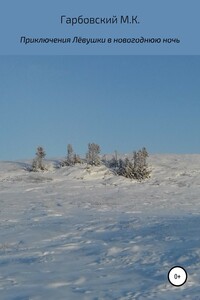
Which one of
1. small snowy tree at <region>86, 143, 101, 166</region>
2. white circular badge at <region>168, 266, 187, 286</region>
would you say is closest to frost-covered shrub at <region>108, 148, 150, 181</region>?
small snowy tree at <region>86, 143, 101, 166</region>

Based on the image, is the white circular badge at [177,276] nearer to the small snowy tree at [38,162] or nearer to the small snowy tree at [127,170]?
the small snowy tree at [127,170]

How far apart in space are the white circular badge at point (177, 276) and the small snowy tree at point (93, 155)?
37.1ft

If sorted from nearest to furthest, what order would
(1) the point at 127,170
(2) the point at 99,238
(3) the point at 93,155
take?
(2) the point at 99,238 < (1) the point at 127,170 < (3) the point at 93,155

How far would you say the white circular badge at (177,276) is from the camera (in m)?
4.94

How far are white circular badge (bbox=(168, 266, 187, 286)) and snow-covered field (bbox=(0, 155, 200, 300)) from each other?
67 millimetres

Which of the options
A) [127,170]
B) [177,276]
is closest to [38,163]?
[127,170]

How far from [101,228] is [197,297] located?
371cm

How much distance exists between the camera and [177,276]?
5.04 metres

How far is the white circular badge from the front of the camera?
4.94m

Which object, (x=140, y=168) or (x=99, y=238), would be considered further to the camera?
(x=140, y=168)

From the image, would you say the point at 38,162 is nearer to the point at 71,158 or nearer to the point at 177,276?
the point at 71,158

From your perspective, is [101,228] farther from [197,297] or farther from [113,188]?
[113,188]

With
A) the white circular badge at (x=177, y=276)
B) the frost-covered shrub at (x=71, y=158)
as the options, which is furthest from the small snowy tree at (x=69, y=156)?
the white circular badge at (x=177, y=276)

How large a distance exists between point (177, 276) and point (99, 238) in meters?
2.49
